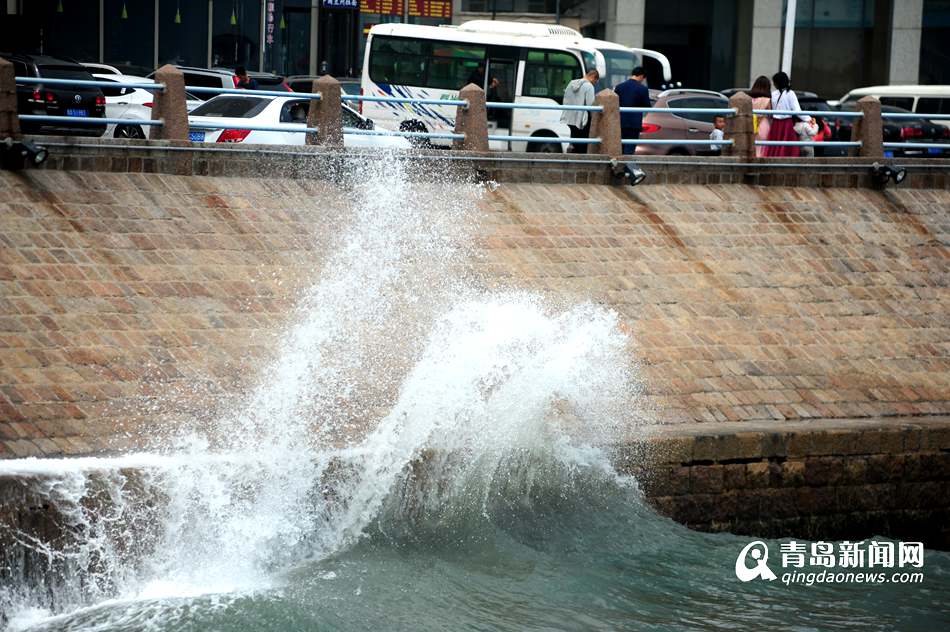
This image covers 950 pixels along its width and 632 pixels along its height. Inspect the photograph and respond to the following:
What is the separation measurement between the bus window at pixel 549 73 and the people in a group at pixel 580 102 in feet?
11.6

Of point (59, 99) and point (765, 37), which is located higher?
point (765, 37)

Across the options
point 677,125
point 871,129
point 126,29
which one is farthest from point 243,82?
point 126,29

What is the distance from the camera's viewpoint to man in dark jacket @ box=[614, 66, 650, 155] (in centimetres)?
1777

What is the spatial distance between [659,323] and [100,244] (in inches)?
221

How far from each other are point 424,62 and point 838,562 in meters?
13.2

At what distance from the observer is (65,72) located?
66.7ft

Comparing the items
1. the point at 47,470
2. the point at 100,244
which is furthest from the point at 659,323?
the point at 47,470

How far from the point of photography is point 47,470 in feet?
30.6

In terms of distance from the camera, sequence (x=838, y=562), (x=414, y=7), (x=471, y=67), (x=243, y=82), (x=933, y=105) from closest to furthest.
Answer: (x=838, y=562) → (x=471, y=67) → (x=243, y=82) → (x=933, y=105) → (x=414, y=7)

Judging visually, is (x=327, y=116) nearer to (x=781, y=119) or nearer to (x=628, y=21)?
(x=781, y=119)

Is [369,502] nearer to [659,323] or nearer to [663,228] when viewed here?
[659,323]

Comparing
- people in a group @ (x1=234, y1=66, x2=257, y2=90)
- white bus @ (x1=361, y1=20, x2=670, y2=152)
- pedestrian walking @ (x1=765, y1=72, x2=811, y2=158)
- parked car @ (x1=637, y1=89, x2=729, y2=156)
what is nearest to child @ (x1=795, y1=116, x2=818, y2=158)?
pedestrian walking @ (x1=765, y1=72, x2=811, y2=158)

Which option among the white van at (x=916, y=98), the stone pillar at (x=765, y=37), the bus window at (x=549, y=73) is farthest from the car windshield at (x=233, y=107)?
the stone pillar at (x=765, y=37)

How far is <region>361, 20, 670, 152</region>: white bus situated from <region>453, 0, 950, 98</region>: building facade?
54.3ft
